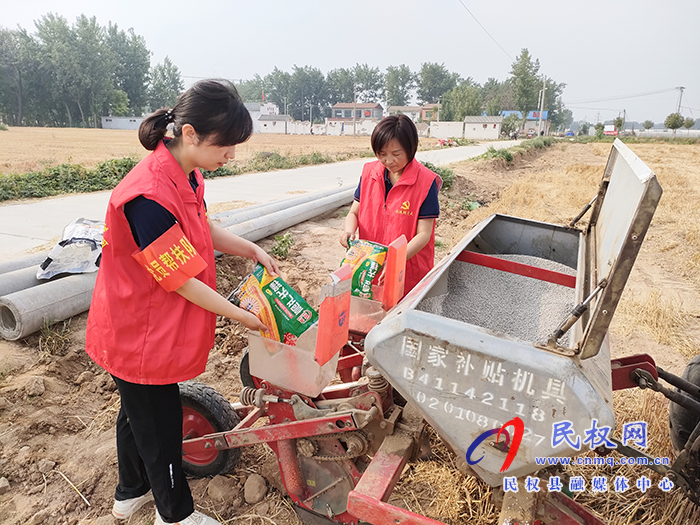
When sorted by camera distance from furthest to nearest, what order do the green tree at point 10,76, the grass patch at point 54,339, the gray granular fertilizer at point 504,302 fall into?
Answer: the green tree at point 10,76
the grass patch at point 54,339
the gray granular fertilizer at point 504,302

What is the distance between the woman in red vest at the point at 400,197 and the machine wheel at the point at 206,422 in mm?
1204

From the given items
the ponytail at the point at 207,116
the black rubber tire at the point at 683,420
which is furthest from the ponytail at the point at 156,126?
Result: the black rubber tire at the point at 683,420

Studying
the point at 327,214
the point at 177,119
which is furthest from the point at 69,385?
the point at 327,214

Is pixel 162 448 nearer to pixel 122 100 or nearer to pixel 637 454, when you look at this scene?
pixel 637 454

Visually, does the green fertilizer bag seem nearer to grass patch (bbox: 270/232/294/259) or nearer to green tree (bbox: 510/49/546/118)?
grass patch (bbox: 270/232/294/259)

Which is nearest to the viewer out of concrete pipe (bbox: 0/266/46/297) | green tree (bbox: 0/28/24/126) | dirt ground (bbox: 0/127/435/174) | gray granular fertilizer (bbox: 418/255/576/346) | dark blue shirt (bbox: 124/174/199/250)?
dark blue shirt (bbox: 124/174/199/250)

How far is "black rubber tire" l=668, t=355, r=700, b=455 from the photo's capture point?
2460mm

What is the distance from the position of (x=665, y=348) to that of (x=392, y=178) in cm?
313

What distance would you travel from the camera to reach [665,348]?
428 centimetres

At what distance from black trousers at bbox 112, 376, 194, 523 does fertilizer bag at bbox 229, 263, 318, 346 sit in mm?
493

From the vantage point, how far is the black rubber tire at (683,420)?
8.07 feet

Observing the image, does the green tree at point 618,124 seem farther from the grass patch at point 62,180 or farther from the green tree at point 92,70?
the grass patch at point 62,180

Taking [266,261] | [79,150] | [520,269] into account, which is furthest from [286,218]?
[79,150]

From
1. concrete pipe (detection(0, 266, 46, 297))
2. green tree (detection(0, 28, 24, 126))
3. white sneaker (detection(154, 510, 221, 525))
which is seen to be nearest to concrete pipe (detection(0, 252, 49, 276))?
concrete pipe (detection(0, 266, 46, 297))
